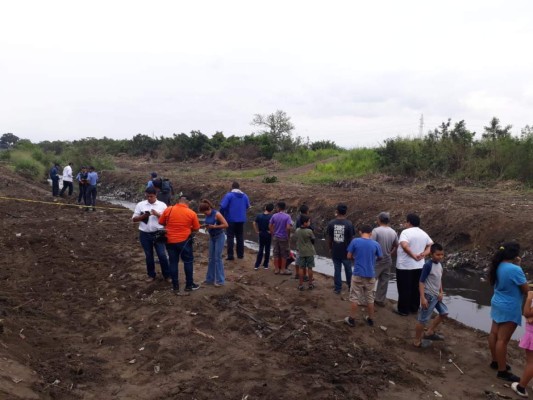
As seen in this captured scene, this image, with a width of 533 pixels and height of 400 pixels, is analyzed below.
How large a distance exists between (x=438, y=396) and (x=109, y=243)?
365 inches

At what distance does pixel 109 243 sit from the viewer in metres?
12.2

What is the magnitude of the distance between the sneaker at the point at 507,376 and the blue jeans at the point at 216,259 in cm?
464

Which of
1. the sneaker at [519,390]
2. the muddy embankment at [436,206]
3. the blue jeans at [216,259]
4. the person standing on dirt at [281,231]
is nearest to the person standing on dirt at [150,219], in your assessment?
the blue jeans at [216,259]

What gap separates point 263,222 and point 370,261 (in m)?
3.05

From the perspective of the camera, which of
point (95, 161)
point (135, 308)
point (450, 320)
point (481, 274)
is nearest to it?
point (135, 308)

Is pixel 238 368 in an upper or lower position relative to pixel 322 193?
lower

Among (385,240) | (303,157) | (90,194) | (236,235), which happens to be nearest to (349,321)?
(385,240)

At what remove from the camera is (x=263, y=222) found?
377 inches

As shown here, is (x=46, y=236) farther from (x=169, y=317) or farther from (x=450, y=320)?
(x=450, y=320)

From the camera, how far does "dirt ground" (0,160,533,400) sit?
17.2 feet

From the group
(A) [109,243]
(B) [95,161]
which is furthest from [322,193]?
(B) [95,161]

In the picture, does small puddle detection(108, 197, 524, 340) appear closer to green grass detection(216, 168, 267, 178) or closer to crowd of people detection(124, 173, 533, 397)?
crowd of people detection(124, 173, 533, 397)

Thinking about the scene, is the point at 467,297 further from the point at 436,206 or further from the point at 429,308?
the point at 436,206

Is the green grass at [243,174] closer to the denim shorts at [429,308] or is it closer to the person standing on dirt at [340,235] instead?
the person standing on dirt at [340,235]
